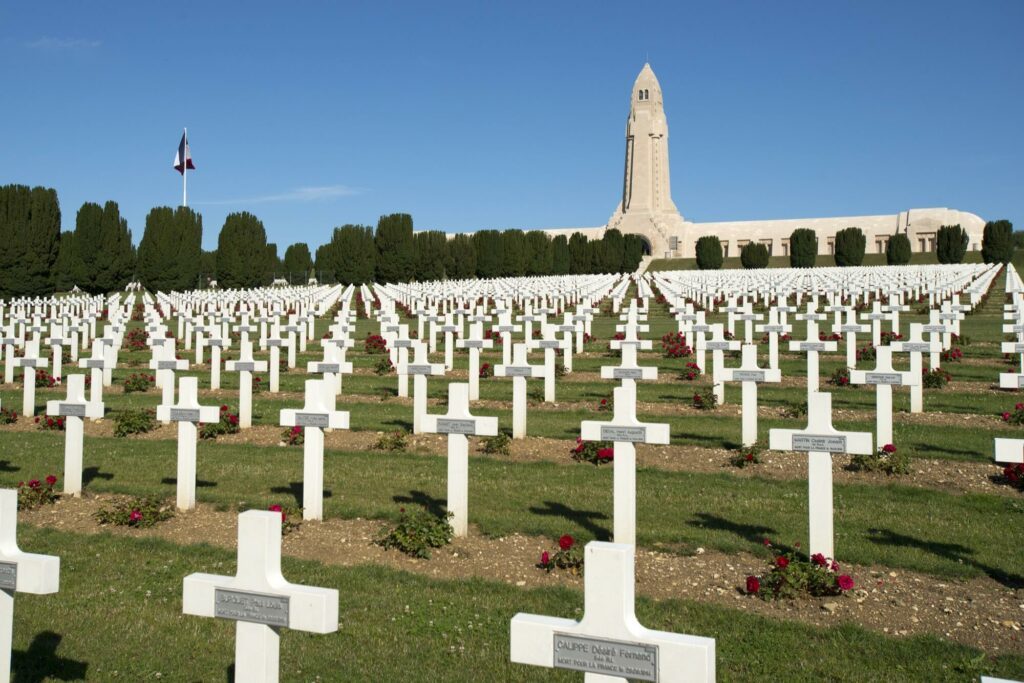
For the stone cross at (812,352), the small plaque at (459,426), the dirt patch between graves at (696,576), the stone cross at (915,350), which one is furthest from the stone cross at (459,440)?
the stone cross at (915,350)

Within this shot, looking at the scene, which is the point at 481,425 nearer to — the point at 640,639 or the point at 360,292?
the point at 640,639

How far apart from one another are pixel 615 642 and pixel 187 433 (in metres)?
5.41

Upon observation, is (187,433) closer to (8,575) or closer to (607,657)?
(8,575)

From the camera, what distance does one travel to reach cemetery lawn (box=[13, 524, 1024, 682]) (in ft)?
13.5

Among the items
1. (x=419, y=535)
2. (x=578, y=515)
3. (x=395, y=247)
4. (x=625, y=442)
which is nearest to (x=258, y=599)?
(x=419, y=535)

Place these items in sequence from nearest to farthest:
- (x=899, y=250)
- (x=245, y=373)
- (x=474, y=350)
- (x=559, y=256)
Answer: (x=245, y=373) < (x=474, y=350) < (x=559, y=256) < (x=899, y=250)

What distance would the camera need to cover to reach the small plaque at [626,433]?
5.87 m

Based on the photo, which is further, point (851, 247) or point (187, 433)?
point (851, 247)

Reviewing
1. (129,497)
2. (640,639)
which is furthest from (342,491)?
(640,639)

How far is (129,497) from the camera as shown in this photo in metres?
7.34

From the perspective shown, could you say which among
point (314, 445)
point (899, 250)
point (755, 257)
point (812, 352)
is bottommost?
point (314, 445)

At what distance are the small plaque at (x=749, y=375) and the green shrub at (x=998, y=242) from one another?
179 feet

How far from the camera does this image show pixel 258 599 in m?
2.79

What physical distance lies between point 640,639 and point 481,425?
4093 millimetres
